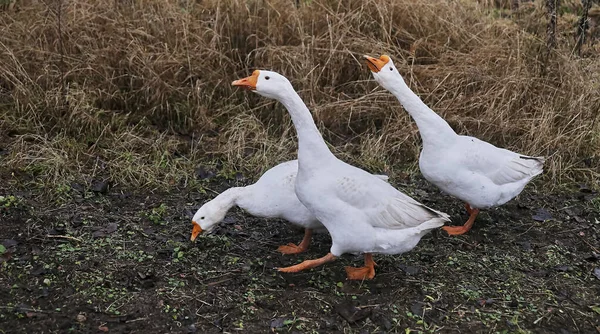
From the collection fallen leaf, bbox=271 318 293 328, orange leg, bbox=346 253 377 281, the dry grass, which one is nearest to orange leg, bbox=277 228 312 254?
orange leg, bbox=346 253 377 281

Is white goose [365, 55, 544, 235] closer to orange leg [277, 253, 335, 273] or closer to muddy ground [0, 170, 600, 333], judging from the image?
muddy ground [0, 170, 600, 333]

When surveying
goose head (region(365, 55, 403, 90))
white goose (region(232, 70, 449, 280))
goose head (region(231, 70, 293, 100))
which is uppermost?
goose head (region(231, 70, 293, 100))

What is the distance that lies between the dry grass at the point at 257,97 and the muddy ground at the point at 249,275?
2.21 feet

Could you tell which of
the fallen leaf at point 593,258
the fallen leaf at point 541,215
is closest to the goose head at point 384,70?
the fallen leaf at point 541,215

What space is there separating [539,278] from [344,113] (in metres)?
2.53

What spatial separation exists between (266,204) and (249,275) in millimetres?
431

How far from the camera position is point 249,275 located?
391 centimetres

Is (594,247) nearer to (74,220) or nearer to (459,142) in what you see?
(459,142)

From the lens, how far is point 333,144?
5930 millimetres

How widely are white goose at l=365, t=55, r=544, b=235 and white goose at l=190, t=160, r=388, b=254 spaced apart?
0.83 m

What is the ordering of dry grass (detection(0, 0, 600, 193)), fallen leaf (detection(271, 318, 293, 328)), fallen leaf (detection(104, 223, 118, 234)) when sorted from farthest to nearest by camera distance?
dry grass (detection(0, 0, 600, 193)), fallen leaf (detection(104, 223, 118, 234)), fallen leaf (detection(271, 318, 293, 328))

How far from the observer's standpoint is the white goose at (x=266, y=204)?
157 inches

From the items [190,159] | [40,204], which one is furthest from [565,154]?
[40,204]

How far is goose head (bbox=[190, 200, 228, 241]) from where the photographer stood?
3.97 metres
